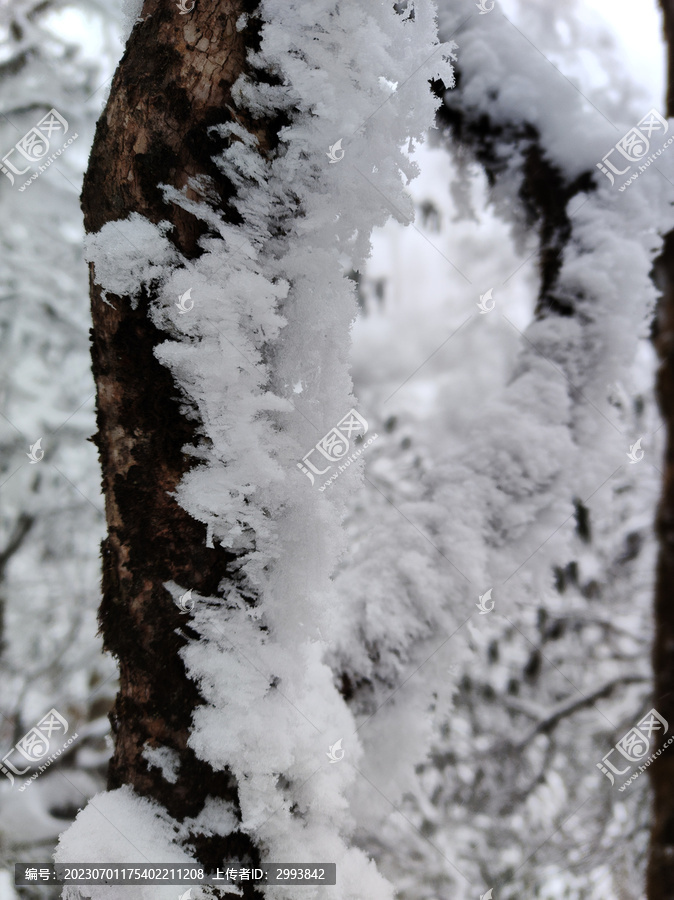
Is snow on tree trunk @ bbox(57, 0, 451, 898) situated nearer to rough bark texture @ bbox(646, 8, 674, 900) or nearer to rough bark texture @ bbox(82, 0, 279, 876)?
rough bark texture @ bbox(82, 0, 279, 876)

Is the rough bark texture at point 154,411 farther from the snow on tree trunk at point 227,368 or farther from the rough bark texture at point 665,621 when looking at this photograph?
the rough bark texture at point 665,621

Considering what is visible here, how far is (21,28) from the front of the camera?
246 centimetres

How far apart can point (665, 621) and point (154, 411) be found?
1382 millimetres

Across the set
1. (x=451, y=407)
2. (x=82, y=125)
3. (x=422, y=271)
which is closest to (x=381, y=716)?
(x=451, y=407)

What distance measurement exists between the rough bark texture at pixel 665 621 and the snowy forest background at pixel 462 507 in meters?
0.15

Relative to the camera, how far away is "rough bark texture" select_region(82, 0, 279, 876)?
451mm

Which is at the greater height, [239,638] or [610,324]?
[610,324]

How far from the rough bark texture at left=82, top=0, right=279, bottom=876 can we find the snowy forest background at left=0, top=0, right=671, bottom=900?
5.4 inches

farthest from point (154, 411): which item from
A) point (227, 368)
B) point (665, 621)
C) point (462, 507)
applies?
point (665, 621)

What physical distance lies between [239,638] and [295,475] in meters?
0.17

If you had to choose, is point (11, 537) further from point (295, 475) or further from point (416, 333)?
point (295, 475)

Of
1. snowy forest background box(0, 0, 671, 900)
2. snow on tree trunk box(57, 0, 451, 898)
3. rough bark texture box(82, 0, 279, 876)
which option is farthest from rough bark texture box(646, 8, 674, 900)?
rough bark texture box(82, 0, 279, 876)

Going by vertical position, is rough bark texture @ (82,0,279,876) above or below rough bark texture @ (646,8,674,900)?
below

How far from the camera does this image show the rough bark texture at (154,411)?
0.45m
